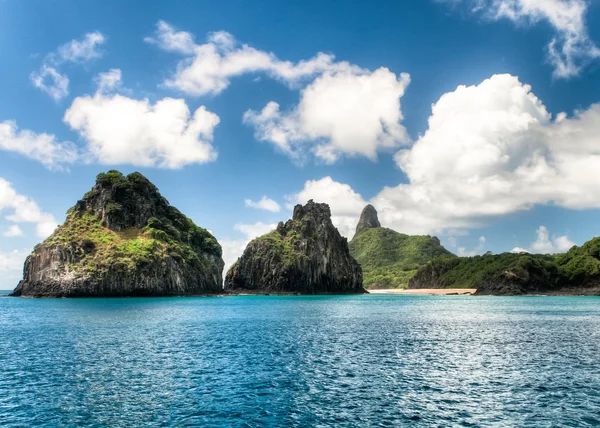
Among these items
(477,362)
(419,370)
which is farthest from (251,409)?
(477,362)

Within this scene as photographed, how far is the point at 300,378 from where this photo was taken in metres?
38.6

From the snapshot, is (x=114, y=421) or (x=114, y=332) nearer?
(x=114, y=421)

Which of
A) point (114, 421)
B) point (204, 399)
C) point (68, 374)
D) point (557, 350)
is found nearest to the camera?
point (114, 421)

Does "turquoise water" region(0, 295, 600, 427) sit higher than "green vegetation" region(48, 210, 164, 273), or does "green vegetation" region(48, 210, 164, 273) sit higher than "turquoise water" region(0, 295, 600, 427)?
"green vegetation" region(48, 210, 164, 273)

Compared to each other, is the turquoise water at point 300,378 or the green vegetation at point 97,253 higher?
the green vegetation at point 97,253

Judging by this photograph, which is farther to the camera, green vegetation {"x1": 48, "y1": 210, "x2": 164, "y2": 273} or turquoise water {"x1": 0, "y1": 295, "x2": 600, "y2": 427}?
green vegetation {"x1": 48, "y1": 210, "x2": 164, "y2": 273}

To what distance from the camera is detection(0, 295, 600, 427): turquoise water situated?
28359 millimetres

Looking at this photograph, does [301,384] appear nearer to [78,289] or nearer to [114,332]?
[114,332]

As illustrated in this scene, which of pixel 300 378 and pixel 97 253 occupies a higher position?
pixel 97 253

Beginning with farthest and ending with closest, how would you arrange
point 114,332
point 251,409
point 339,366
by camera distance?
point 114,332, point 339,366, point 251,409

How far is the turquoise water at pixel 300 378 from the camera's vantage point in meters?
28.4

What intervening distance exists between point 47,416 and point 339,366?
84.5 feet

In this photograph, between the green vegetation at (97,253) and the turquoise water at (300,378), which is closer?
the turquoise water at (300,378)

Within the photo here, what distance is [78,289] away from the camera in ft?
598
